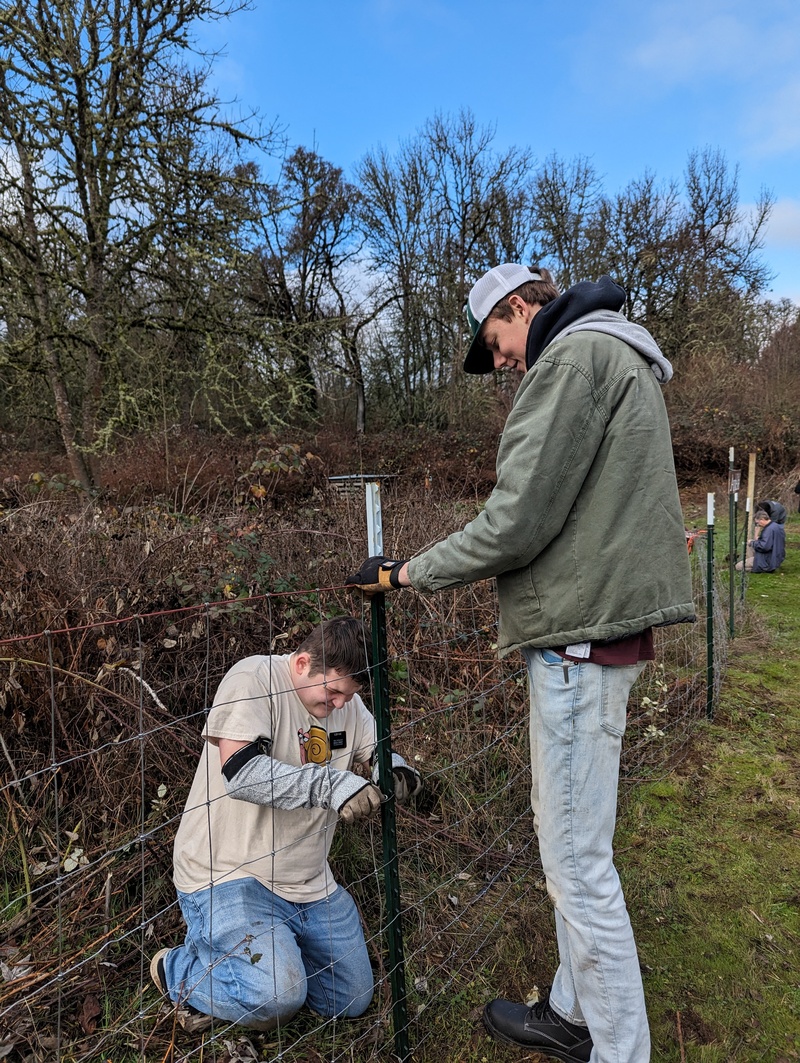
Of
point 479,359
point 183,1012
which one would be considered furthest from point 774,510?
point 183,1012

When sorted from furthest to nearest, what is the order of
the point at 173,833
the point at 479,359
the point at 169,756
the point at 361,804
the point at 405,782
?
the point at 169,756 < the point at 173,833 < the point at 405,782 < the point at 479,359 < the point at 361,804

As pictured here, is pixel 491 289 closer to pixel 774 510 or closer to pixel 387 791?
pixel 387 791

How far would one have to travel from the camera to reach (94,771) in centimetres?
269

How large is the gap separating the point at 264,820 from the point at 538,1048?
1019 mm

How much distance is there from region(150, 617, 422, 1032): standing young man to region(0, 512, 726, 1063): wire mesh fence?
10 cm

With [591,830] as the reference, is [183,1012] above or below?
below

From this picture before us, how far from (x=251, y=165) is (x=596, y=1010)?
11607 millimetres

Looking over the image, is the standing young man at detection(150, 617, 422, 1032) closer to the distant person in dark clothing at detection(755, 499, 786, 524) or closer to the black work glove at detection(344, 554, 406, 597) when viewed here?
the black work glove at detection(344, 554, 406, 597)

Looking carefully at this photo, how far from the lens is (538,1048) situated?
1.94 metres

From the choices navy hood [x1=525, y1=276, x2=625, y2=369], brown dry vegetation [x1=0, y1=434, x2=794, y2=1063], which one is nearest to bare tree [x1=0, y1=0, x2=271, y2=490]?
brown dry vegetation [x1=0, y1=434, x2=794, y2=1063]

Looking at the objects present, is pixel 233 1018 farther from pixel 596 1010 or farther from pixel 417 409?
pixel 417 409

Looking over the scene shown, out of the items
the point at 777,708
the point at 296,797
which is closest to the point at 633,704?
the point at 777,708

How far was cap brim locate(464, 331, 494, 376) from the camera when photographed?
6.03 ft

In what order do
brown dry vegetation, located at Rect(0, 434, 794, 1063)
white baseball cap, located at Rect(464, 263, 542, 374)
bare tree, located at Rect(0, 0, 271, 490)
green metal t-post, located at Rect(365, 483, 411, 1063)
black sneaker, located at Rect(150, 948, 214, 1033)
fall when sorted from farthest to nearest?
bare tree, located at Rect(0, 0, 271, 490) → brown dry vegetation, located at Rect(0, 434, 794, 1063) → black sneaker, located at Rect(150, 948, 214, 1033) → green metal t-post, located at Rect(365, 483, 411, 1063) → white baseball cap, located at Rect(464, 263, 542, 374)
